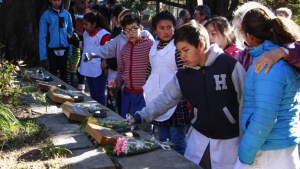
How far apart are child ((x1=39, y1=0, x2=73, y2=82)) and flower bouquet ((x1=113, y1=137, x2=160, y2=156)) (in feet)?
14.8

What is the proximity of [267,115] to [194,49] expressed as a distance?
28.5 inches

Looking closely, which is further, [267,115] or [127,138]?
[127,138]

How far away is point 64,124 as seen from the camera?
12.9 ft

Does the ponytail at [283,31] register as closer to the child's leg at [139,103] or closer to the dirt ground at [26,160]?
the dirt ground at [26,160]

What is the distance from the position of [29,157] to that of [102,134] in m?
A: 0.56

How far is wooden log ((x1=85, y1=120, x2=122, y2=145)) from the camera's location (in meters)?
3.26

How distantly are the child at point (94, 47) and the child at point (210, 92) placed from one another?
3.68 metres

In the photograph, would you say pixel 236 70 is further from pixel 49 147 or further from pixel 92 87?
pixel 92 87

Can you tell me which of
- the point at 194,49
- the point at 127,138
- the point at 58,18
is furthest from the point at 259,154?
the point at 58,18

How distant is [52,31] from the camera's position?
24.4 ft

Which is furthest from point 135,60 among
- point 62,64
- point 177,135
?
point 62,64

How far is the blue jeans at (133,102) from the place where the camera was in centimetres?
475

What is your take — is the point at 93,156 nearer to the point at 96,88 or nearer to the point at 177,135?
the point at 177,135

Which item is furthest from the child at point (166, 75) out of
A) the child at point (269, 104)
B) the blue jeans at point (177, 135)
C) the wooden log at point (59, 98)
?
the child at point (269, 104)
